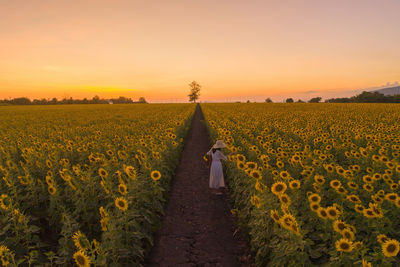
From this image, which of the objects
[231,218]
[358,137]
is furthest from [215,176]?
[358,137]

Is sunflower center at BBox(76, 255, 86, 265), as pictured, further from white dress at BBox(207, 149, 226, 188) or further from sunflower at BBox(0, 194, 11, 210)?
white dress at BBox(207, 149, 226, 188)

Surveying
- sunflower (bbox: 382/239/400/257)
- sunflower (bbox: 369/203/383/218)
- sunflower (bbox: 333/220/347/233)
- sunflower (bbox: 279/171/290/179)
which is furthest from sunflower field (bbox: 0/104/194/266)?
sunflower (bbox: 369/203/383/218)

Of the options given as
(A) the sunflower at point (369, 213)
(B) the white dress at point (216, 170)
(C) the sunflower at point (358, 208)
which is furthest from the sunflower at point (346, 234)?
(B) the white dress at point (216, 170)

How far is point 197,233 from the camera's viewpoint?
5.56 metres

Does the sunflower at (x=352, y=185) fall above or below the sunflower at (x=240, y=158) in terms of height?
below

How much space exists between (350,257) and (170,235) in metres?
3.89

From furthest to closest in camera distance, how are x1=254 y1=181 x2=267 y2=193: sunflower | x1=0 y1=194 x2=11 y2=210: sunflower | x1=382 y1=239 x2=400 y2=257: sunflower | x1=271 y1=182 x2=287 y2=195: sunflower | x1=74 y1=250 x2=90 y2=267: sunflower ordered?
x1=254 y1=181 x2=267 y2=193: sunflower → x1=271 y1=182 x2=287 y2=195: sunflower → x1=0 y1=194 x2=11 y2=210: sunflower → x1=74 y1=250 x2=90 y2=267: sunflower → x1=382 y1=239 x2=400 y2=257: sunflower

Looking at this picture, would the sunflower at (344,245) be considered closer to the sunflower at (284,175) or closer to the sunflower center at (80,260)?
the sunflower at (284,175)

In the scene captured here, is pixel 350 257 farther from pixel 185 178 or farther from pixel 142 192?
pixel 185 178

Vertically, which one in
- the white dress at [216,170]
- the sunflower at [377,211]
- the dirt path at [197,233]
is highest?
the sunflower at [377,211]

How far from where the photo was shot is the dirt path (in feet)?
15.3

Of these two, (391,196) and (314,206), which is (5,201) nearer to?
(314,206)

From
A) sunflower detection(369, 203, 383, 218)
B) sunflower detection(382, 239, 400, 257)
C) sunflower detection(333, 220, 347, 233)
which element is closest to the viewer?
sunflower detection(382, 239, 400, 257)

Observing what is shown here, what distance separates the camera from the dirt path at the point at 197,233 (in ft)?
15.3
